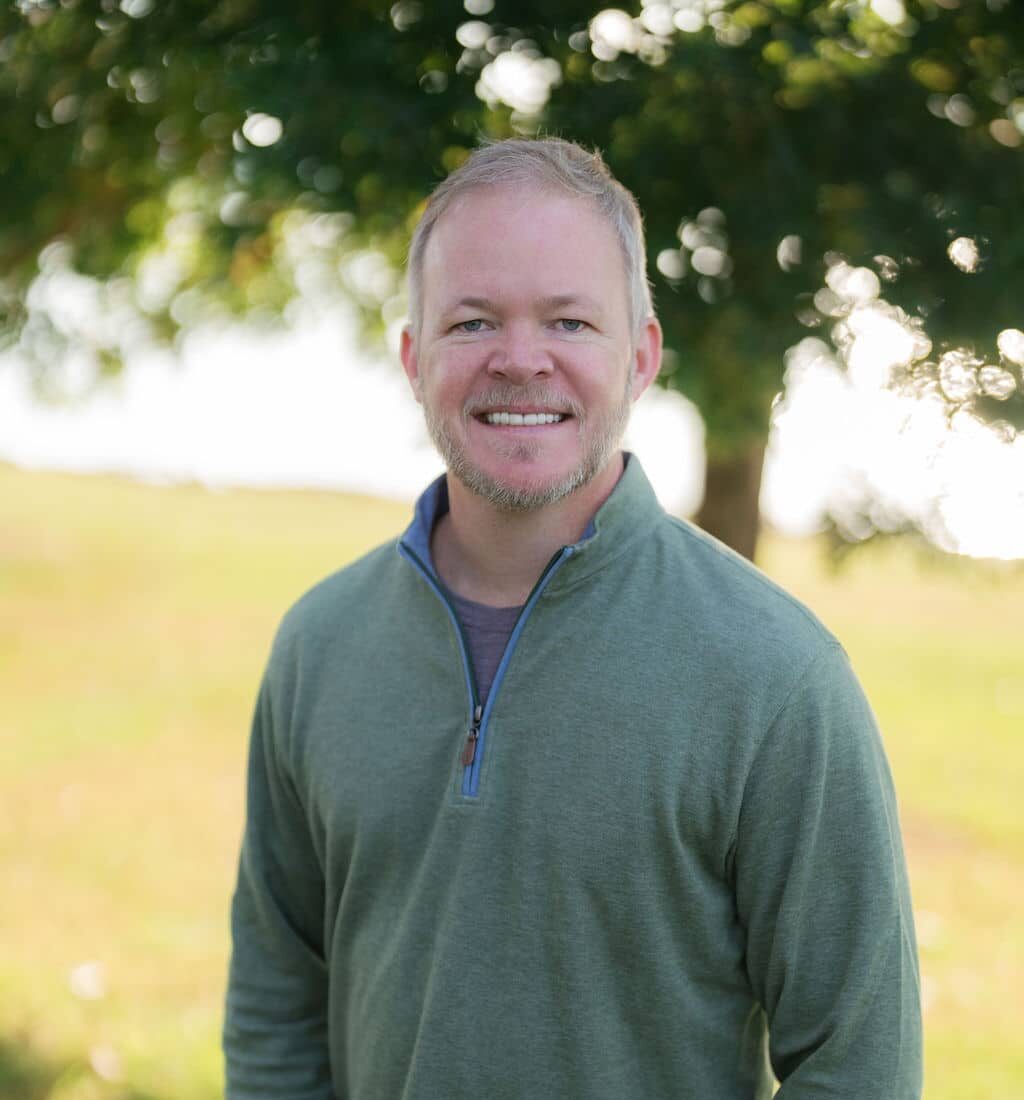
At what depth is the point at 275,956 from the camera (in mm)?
2324

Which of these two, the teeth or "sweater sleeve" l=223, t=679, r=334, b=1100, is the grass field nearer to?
"sweater sleeve" l=223, t=679, r=334, b=1100

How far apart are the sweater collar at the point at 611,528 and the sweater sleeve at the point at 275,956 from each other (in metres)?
0.45

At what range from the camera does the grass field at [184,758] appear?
15.6 feet

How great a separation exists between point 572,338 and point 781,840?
0.86 meters

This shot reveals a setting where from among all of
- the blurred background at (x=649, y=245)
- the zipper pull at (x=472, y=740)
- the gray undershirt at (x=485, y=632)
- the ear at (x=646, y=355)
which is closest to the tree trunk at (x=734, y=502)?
the blurred background at (x=649, y=245)

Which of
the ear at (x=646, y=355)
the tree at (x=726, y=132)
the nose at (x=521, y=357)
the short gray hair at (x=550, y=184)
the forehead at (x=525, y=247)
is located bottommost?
the nose at (x=521, y=357)

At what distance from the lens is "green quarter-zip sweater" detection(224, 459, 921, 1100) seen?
176 centimetres

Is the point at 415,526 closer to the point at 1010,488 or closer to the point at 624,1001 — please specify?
the point at 624,1001

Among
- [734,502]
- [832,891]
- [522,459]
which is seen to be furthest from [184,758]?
[832,891]

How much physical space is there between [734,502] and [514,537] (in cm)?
311

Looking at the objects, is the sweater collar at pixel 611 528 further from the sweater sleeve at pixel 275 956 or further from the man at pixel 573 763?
the sweater sleeve at pixel 275 956

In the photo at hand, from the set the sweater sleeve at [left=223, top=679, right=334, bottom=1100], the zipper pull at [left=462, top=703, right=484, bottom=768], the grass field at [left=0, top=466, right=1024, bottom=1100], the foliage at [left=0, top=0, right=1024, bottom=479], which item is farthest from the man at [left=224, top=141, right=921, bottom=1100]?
the grass field at [left=0, top=466, right=1024, bottom=1100]

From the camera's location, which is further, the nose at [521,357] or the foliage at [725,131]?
the foliage at [725,131]

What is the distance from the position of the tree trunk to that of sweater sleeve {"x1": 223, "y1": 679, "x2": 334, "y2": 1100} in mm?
3019
